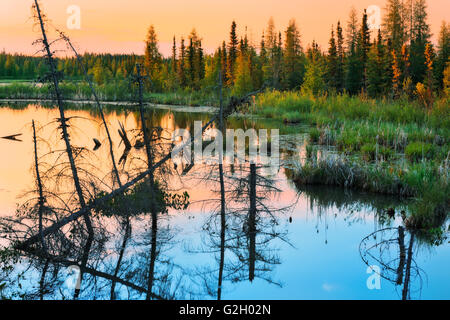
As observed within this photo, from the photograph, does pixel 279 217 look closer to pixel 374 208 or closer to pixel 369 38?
pixel 374 208

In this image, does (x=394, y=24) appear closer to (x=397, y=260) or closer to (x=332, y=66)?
(x=332, y=66)

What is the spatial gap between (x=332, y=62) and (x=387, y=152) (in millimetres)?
37682

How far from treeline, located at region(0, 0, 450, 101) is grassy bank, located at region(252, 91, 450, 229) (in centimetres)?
1243

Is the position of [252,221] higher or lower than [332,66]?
lower

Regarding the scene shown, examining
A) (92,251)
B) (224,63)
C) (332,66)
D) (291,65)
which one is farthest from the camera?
(224,63)

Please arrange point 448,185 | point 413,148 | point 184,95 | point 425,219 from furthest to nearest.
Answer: point 184,95 < point 413,148 < point 448,185 < point 425,219

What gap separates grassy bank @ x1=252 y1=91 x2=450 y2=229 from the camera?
386 inches

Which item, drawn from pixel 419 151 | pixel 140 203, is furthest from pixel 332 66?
pixel 140 203

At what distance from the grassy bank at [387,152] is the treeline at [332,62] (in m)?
12.4

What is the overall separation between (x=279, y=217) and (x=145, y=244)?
3.19 m

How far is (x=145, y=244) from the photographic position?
8227mm

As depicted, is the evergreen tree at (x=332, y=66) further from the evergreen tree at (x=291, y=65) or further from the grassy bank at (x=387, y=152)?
the grassy bank at (x=387, y=152)

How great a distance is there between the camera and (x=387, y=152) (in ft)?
48.1

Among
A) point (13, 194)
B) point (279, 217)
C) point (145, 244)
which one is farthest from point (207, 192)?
point (13, 194)
